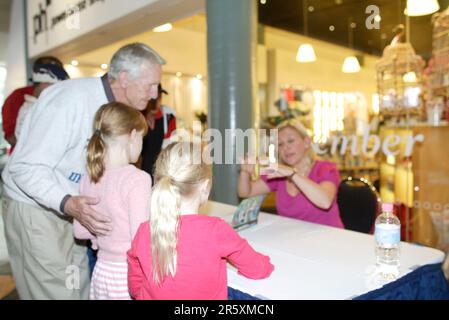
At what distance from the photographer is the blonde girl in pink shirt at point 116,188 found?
4.73ft

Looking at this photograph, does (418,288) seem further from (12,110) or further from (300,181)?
(12,110)

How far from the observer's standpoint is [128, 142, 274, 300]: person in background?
46.9 inches

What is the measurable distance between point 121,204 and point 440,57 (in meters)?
2.56

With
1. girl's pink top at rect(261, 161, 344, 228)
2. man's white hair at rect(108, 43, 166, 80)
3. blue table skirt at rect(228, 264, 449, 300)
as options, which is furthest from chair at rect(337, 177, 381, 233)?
man's white hair at rect(108, 43, 166, 80)

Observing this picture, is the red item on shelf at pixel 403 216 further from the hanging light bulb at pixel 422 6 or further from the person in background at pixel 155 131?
the person in background at pixel 155 131

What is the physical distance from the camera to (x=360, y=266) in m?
1.40

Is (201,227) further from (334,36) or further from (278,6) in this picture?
(334,36)

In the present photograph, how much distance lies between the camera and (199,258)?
1192mm

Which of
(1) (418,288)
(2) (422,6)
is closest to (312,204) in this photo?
(1) (418,288)

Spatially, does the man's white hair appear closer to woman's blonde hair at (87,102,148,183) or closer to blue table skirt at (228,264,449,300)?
woman's blonde hair at (87,102,148,183)

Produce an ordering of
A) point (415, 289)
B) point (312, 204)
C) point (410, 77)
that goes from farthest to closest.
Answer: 1. point (410, 77)
2. point (312, 204)
3. point (415, 289)

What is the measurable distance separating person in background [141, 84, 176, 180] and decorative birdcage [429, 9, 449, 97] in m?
1.91
